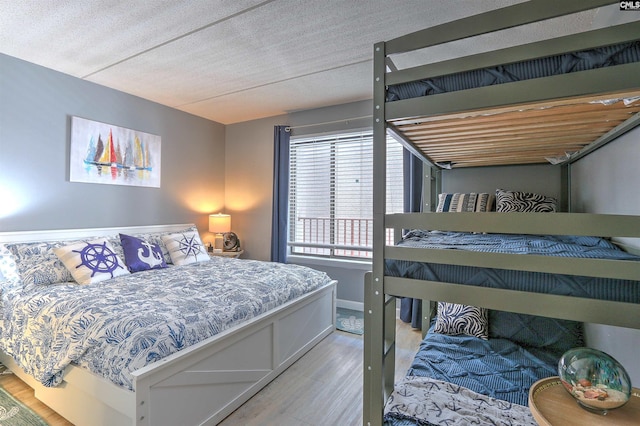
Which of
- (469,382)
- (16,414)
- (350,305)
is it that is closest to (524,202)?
(469,382)

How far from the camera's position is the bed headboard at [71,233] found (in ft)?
8.54

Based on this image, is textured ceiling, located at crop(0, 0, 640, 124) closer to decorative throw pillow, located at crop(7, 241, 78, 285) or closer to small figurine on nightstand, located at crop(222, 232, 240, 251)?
decorative throw pillow, located at crop(7, 241, 78, 285)

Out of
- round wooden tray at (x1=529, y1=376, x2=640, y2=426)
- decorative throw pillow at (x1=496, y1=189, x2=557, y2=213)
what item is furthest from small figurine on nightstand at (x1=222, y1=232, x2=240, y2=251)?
round wooden tray at (x1=529, y1=376, x2=640, y2=426)

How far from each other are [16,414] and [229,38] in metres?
2.78

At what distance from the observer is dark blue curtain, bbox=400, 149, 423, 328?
324cm

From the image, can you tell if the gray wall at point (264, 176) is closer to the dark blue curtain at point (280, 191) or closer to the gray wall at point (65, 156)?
the dark blue curtain at point (280, 191)

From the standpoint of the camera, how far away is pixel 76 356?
1.60 meters

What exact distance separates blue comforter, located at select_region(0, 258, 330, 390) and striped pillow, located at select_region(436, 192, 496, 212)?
144cm

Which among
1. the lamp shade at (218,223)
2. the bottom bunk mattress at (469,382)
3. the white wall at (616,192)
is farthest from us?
the lamp shade at (218,223)

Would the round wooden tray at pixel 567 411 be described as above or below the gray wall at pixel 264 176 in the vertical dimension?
below

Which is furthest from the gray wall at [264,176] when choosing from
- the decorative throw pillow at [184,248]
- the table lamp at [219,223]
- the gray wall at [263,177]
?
the decorative throw pillow at [184,248]

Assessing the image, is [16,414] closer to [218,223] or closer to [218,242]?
[218,223]

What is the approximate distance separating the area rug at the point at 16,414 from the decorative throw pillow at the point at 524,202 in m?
3.33

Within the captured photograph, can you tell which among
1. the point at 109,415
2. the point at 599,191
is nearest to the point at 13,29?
the point at 109,415
